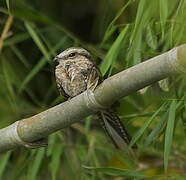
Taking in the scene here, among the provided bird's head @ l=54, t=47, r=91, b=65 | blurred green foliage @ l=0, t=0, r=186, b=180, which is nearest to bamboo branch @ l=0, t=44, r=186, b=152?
blurred green foliage @ l=0, t=0, r=186, b=180

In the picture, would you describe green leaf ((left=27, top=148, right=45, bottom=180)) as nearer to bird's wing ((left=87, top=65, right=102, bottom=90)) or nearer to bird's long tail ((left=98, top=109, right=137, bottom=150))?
bird's long tail ((left=98, top=109, right=137, bottom=150))

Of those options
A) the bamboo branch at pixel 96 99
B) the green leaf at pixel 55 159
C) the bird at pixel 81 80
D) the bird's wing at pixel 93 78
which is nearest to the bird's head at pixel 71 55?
the bird at pixel 81 80

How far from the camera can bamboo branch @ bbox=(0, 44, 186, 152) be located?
70.6 inches

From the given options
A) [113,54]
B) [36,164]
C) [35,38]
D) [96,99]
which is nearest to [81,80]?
[113,54]

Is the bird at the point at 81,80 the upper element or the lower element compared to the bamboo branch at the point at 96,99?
lower

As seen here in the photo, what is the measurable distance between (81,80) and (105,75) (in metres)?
0.15

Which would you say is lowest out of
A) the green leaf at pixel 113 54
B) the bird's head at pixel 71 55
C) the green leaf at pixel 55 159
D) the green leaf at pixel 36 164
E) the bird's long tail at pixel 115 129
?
the green leaf at pixel 55 159

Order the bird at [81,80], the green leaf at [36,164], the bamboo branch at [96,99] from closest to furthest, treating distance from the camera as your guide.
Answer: the bamboo branch at [96,99]
the bird at [81,80]
the green leaf at [36,164]

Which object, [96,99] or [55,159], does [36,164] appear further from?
[96,99]

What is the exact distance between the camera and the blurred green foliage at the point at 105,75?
2400mm

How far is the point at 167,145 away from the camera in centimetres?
225

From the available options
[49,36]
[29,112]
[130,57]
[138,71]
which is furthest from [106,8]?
[138,71]

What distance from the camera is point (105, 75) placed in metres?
2.50

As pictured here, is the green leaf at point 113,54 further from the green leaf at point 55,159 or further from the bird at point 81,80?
the green leaf at point 55,159
